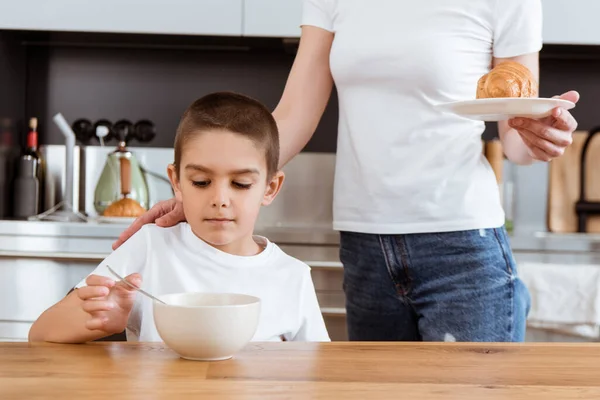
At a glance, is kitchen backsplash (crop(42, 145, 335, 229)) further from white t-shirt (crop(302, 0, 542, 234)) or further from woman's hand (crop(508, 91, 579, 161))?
woman's hand (crop(508, 91, 579, 161))

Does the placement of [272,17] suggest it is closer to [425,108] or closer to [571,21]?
[571,21]

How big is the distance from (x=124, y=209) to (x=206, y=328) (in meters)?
1.83

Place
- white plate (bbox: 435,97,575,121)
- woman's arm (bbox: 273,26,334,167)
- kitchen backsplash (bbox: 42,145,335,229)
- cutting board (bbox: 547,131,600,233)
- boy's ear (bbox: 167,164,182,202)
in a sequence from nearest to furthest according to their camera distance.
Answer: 1. white plate (bbox: 435,97,575,121)
2. boy's ear (bbox: 167,164,182,202)
3. woman's arm (bbox: 273,26,334,167)
4. cutting board (bbox: 547,131,600,233)
5. kitchen backsplash (bbox: 42,145,335,229)

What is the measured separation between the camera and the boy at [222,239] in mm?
1178

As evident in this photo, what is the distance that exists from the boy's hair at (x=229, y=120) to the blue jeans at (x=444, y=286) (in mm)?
267

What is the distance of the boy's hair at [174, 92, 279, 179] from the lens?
3.97 feet

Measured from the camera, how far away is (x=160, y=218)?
129 cm

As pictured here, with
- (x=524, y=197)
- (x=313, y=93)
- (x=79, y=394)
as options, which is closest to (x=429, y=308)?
(x=313, y=93)

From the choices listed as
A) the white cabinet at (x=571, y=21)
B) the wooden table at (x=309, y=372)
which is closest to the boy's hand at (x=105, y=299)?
the wooden table at (x=309, y=372)

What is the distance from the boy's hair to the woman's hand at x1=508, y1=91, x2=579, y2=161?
1.22 feet

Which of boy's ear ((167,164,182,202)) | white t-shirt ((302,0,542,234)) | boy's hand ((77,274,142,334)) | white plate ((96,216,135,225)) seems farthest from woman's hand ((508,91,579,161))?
white plate ((96,216,135,225))

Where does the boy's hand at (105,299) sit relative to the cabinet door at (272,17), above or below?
below

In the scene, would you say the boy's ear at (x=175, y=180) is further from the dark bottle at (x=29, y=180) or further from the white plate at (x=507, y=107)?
the dark bottle at (x=29, y=180)

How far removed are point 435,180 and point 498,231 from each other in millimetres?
136
